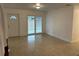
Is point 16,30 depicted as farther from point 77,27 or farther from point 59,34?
point 77,27

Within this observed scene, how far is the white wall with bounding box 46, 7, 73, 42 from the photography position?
6.42 meters

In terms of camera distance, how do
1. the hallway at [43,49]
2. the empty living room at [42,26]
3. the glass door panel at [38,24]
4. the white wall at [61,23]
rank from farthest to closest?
1. the glass door panel at [38,24]
2. the white wall at [61,23]
3. the empty living room at [42,26]
4. the hallway at [43,49]

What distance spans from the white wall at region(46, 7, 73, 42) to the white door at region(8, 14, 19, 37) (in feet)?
7.82

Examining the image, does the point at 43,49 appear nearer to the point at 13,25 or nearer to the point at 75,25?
the point at 75,25

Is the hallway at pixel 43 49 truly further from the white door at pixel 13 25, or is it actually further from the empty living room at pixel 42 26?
the white door at pixel 13 25

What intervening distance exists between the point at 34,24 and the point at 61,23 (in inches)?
117

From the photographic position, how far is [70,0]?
2.07 ft

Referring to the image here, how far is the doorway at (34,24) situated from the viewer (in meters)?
9.37

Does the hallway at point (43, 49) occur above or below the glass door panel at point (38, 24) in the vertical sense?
below

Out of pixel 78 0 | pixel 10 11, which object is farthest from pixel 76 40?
pixel 78 0

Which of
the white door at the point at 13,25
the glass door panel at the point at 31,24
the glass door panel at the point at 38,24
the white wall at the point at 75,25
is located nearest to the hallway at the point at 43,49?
the white wall at the point at 75,25

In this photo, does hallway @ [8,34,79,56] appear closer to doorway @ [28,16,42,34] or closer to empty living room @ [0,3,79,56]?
empty living room @ [0,3,79,56]

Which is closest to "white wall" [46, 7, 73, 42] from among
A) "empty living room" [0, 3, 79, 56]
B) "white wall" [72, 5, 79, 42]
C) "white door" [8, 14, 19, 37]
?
"empty living room" [0, 3, 79, 56]

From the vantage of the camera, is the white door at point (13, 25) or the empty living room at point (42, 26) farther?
the white door at point (13, 25)
